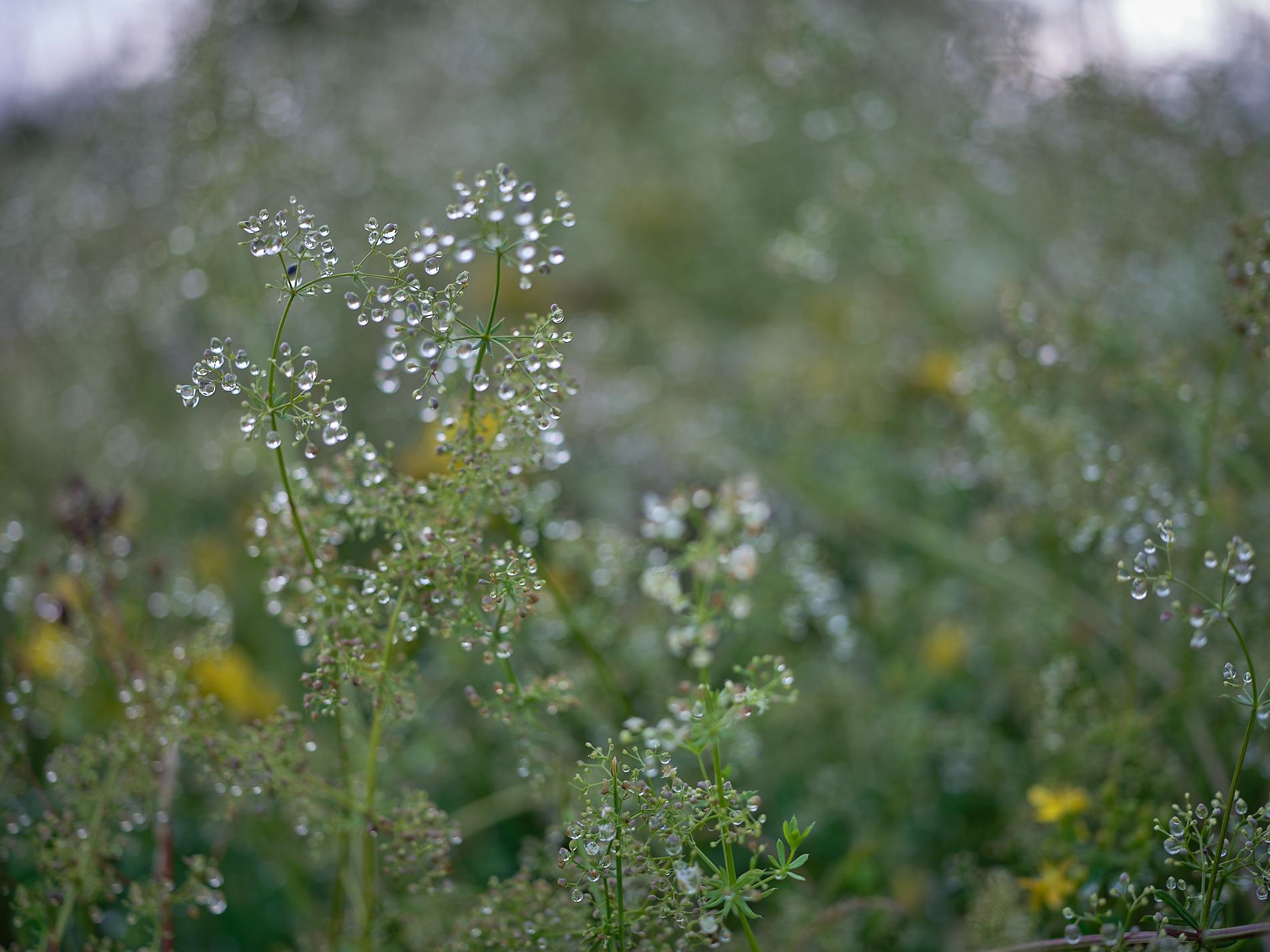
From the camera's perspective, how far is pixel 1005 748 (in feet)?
4.58

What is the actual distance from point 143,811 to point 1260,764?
1327mm

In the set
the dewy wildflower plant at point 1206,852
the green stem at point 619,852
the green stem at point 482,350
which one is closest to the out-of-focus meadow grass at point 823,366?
the dewy wildflower plant at point 1206,852

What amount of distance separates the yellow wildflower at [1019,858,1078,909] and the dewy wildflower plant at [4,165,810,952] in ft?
1.05

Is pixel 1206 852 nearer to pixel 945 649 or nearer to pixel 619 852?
pixel 619 852

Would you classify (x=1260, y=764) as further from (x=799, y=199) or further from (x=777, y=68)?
(x=799, y=199)

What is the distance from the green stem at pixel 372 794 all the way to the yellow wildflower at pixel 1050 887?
658 millimetres

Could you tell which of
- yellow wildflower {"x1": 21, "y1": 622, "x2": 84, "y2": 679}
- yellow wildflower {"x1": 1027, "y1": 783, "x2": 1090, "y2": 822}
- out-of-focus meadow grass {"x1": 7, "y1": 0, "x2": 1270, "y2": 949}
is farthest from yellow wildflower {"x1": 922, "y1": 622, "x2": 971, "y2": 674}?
yellow wildflower {"x1": 21, "y1": 622, "x2": 84, "y2": 679}

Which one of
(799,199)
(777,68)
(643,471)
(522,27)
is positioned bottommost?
(643,471)

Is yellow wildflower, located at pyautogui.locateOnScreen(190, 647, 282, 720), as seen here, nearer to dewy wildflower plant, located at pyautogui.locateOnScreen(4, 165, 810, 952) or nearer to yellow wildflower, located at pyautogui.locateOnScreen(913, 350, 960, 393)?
dewy wildflower plant, located at pyautogui.locateOnScreen(4, 165, 810, 952)

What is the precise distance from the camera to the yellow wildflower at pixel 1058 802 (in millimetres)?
996

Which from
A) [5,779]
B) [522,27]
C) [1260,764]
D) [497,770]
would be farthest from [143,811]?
[522,27]

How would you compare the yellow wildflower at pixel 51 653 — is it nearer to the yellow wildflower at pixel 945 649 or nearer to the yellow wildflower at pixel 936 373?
the yellow wildflower at pixel 945 649

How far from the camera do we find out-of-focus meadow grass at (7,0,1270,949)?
1.20 m

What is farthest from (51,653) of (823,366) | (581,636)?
(823,366)
